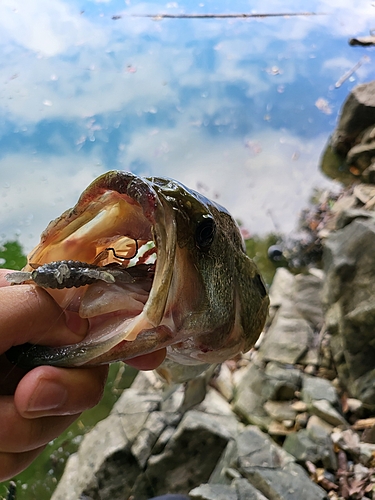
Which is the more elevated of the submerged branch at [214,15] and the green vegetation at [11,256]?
the submerged branch at [214,15]

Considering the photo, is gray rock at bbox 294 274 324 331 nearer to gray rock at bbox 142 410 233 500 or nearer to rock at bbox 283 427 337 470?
rock at bbox 283 427 337 470

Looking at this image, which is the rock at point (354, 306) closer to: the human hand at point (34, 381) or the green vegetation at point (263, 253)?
the green vegetation at point (263, 253)

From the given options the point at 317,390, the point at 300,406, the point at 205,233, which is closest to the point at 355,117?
the point at 317,390

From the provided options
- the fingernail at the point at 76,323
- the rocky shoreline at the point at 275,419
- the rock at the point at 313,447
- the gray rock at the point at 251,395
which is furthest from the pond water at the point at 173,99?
the fingernail at the point at 76,323

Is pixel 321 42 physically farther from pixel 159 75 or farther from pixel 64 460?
pixel 64 460


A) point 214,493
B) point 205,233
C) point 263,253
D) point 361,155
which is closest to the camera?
point 205,233

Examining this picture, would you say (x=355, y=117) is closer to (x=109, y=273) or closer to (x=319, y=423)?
(x=319, y=423)

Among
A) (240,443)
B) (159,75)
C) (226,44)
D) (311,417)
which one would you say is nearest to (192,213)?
(240,443)
